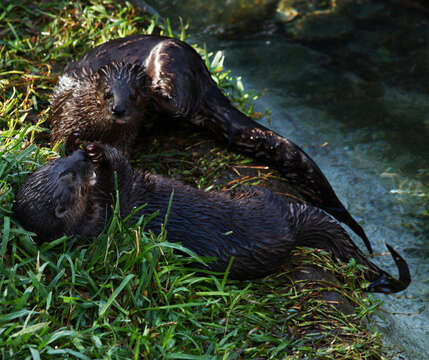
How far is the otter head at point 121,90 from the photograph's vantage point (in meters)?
3.07

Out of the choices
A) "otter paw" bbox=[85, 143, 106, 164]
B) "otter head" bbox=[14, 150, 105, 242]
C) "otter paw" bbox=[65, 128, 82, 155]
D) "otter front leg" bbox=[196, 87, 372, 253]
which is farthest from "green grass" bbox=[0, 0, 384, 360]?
"otter front leg" bbox=[196, 87, 372, 253]

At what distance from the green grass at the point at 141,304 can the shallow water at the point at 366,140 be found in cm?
38

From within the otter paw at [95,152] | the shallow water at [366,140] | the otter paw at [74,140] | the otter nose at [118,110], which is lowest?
the shallow water at [366,140]

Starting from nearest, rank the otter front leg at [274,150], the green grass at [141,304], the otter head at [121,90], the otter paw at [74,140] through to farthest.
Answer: the green grass at [141,304]
the otter paw at [74,140]
the otter head at [121,90]
the otter front leg at [274,150]

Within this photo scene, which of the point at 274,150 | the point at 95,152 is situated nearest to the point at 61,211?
the point at 95,152

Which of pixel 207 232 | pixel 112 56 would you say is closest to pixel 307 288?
pixel 207 232

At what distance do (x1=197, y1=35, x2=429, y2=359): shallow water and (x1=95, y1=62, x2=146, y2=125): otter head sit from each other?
1239 millimetres

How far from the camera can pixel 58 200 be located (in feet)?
7.62

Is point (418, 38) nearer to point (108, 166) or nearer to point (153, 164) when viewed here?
point (153, 164)

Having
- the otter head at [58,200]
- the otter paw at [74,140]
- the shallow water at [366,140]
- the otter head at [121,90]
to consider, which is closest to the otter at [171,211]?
the otter head at [58,200]

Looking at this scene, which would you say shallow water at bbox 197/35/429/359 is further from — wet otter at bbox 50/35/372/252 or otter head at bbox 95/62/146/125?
otter head at bbox 95/62/146/125

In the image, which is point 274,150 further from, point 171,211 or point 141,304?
point 141,304

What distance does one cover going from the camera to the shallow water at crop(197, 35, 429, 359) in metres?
3.01

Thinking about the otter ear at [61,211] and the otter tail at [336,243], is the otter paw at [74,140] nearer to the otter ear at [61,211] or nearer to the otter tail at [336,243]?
the otter ear at [61,211]
